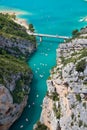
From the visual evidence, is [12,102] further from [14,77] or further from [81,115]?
[81,115]

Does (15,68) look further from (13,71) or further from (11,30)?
(11,30)

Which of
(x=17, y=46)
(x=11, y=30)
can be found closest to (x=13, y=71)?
(x=17, y=46)

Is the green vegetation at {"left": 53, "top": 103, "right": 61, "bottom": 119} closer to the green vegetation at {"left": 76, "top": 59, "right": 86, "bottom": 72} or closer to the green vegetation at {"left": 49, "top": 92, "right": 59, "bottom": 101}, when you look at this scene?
the green vegetation at {"left": 49, "top": 92, "right": 59, "bottom": 101}

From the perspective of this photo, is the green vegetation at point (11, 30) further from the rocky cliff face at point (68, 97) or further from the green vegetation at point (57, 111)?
the green vegetation at point (57, 111)

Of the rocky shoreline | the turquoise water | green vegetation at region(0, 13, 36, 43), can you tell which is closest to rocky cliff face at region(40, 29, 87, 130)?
the rocky shoreline

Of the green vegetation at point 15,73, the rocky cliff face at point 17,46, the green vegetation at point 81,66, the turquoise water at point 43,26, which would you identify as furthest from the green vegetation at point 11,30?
the green vegetation at point 81,66

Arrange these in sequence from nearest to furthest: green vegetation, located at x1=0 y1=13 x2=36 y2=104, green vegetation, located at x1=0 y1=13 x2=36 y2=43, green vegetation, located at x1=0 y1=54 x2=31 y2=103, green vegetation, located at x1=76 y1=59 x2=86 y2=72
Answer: green vegetation, located at x1=76 y1=59 x2=86 y2=72 → green vegetation, located at x1=0 y1=54 x2=31 y2=103 → green vegetation, located at x1=0 y1=13 x2=36 y2=104 → green vegetation, located at x1=0 y1=13 x2=36 y2=43

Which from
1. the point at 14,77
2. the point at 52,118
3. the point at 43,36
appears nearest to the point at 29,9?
the point at 43,36
